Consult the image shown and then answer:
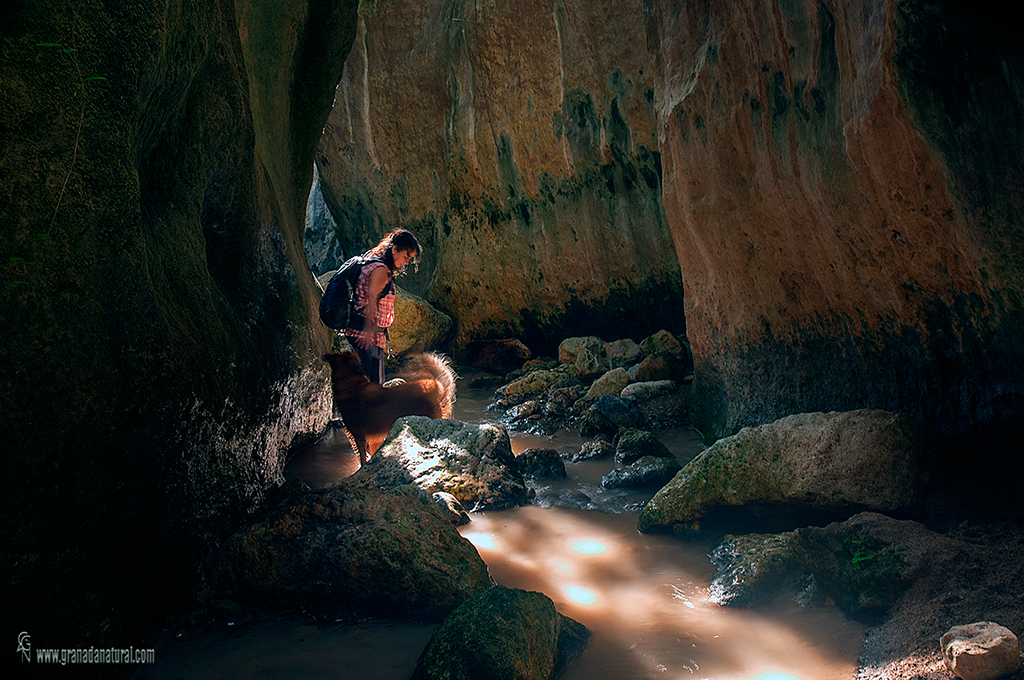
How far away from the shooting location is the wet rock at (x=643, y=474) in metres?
4.44

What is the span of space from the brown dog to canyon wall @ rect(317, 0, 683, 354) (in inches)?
160

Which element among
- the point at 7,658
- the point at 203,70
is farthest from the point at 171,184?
the point at 7,658

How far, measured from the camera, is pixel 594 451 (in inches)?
209

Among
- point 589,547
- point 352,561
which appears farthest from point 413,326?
point 352,561

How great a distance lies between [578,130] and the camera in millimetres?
8984

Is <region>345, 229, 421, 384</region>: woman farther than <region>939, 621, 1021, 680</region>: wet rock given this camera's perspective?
Yes

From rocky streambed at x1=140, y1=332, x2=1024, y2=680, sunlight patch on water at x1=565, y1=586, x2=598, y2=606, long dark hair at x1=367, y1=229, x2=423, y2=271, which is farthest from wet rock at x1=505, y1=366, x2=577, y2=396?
Result: sunlight patch on water at x1=565, y1=586, x2=598, y2=606

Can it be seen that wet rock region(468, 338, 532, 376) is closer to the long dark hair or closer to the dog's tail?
the dog's tail

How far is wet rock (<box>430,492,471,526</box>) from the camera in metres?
3.96

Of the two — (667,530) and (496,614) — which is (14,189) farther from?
(667,530)

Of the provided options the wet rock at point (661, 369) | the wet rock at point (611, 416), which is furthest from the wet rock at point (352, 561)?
the wet rock at point (661, 369)

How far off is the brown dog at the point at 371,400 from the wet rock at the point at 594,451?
114 centimetres

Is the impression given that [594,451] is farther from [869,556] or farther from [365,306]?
[869,556]

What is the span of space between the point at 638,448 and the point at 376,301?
2.08 metres
